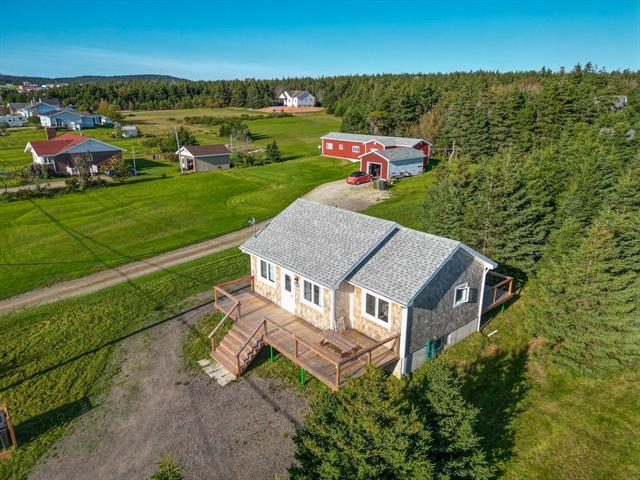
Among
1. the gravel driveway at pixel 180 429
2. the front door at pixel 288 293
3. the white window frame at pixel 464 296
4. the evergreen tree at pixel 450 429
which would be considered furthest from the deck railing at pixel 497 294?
the gravel driveway at pixel 180 429

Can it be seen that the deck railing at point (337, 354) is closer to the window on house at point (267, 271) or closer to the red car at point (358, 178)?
the window on house at point (267, 271)

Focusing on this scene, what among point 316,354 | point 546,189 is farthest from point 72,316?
point 546,189

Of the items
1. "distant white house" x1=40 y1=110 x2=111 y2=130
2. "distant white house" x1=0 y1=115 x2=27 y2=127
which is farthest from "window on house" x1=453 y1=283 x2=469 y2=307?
"distant white house" x1=0 y1=115 x2=27 y2=127

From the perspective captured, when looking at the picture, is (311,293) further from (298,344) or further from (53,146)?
(53,146)

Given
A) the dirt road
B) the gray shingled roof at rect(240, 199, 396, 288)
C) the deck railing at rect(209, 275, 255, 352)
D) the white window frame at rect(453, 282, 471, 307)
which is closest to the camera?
the gray shingled roof at rect(240, 199, 396, 288)

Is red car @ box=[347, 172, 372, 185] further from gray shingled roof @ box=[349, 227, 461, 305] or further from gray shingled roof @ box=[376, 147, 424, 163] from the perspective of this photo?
gray shingled roof @ box=[349, 227, 461, 305]

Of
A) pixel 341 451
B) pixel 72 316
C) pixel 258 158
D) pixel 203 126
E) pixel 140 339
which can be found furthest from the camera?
pixel 203 126

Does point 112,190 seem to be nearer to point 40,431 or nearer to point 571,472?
point 40,431
